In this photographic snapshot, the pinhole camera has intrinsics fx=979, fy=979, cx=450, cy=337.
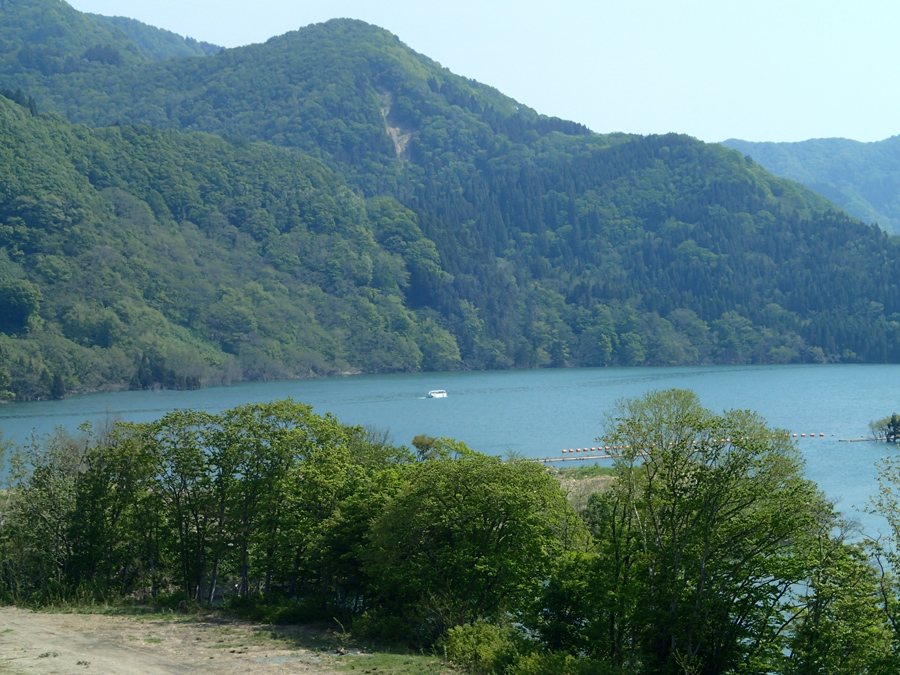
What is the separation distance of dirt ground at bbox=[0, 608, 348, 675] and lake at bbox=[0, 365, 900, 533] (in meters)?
45.3

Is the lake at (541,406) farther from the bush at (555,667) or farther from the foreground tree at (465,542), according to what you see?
the bush at (555,667)

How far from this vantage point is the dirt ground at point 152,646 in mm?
26688

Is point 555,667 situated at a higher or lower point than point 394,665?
higher

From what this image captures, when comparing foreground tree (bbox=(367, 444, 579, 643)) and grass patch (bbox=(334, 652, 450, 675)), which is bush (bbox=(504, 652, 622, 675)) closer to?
grass patch (bbox=(334, 652, 450, 675))

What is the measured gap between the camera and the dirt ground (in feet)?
87.6

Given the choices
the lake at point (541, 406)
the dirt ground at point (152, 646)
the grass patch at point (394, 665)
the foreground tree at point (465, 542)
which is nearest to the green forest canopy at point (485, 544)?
the foreground tree at point (465, 542)

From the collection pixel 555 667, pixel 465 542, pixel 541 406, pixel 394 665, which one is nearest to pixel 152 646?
pixel 394 665

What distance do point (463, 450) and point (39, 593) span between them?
1834cm

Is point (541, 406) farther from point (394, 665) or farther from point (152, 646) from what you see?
point (394, 665)

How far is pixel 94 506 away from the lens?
4150cm

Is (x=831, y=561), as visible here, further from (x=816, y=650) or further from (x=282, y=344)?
(x=282, y=344)

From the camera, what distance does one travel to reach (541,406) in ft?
480

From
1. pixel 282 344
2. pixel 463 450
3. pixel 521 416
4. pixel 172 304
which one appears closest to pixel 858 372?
pixel 521 416

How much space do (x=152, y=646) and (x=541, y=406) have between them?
118784 millimetres
